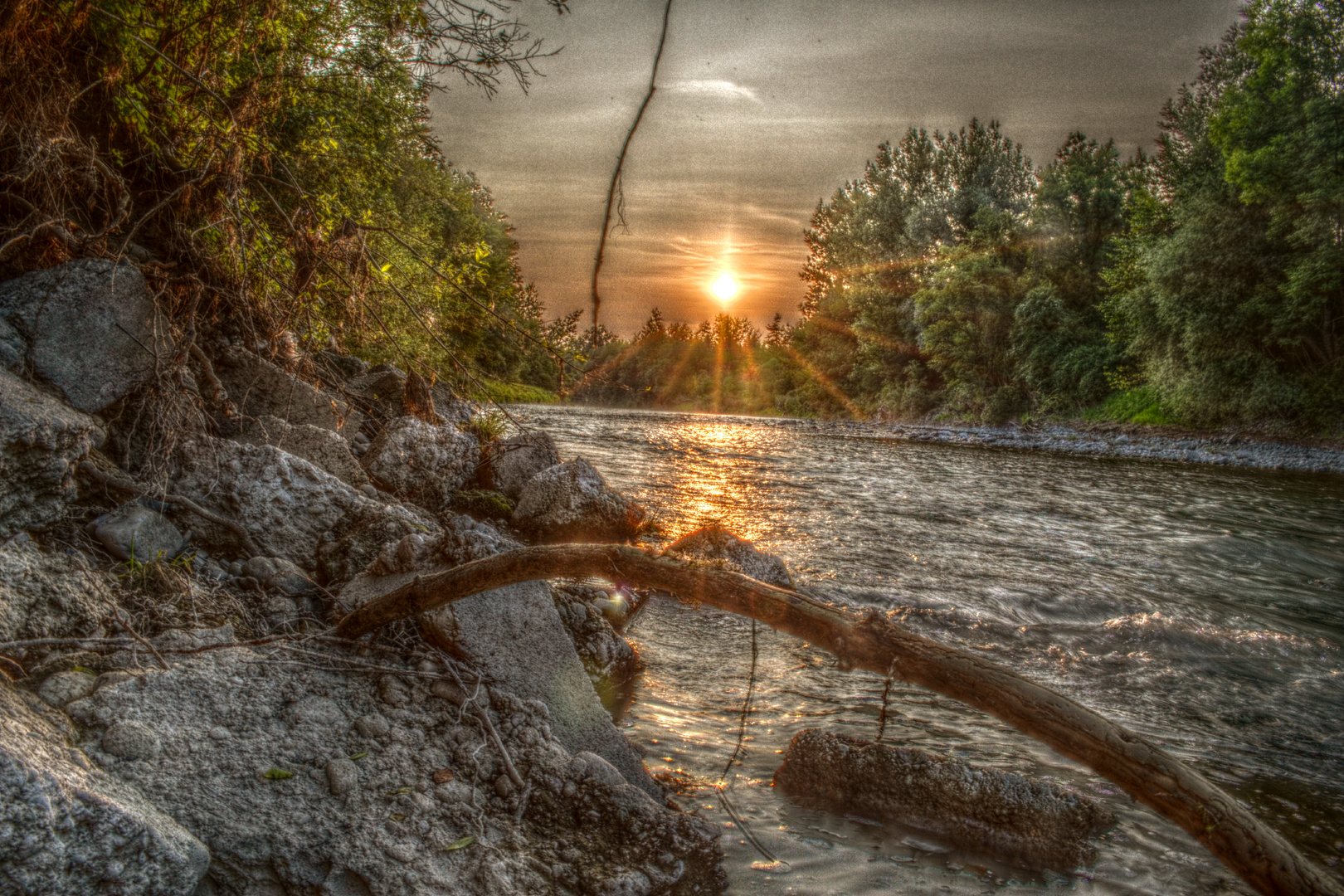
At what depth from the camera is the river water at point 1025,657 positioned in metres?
3.26

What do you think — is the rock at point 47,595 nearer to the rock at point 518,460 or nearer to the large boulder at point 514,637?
the large boulder at point 514,637

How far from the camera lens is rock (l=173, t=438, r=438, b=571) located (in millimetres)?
4359

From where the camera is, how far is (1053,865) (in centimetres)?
315

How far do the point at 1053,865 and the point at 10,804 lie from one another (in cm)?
377

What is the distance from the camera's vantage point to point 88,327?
4387 millimetres

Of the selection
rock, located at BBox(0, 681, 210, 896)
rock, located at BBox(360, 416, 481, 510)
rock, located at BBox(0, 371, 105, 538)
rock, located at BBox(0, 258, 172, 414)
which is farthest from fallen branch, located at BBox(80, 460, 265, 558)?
rock, located at BBox(360, 416, 481, 510)

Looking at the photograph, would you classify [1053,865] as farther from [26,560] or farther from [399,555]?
[26,560]

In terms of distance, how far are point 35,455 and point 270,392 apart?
2.86m

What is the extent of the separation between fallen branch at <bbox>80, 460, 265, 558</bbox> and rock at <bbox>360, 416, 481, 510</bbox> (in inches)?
104

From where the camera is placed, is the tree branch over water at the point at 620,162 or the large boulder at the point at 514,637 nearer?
the tree branch over water at the point at 620,162

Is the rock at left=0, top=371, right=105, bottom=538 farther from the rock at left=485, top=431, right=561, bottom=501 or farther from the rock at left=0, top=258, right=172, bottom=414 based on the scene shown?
the rock at left=485, top=431, right=561, bottom=501

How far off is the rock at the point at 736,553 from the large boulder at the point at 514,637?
3.22 m

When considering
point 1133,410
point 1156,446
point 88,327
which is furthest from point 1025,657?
point 1133,410

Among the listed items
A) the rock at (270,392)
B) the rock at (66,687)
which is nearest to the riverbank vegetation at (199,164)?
the rock at (270,392)
